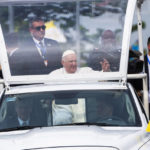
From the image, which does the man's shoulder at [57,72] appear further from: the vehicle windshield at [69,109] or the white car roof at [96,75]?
the vehicle windshield at [69,109]

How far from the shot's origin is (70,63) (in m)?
7.01

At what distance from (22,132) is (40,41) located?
155 cm

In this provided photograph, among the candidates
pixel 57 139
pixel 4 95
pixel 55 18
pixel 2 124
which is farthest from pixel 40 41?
pixel 57 139

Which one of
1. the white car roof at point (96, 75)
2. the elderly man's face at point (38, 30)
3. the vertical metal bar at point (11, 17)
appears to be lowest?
the white car roof at point (96, 75)

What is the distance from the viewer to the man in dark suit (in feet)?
23.3

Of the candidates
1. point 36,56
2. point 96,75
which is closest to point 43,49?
point 36,56

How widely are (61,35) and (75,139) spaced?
6.69ft

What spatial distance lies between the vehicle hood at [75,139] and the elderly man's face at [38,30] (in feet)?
5.46

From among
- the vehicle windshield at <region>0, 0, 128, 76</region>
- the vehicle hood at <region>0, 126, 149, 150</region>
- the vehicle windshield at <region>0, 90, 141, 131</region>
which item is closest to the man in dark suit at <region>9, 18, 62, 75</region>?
the vehicle windshield at <region>0, 0, 128, 76</region>

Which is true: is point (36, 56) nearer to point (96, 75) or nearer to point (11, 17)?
point (11, 17)

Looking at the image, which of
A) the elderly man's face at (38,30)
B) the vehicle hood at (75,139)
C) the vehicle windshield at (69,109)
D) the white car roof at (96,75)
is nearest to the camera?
the vehicle hood at (75,139)

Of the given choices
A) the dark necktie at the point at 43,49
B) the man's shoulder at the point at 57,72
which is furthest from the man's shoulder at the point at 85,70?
the dark necktie at the point at 43,49

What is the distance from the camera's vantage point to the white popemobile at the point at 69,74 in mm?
6352

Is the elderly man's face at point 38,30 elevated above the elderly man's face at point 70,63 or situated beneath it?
elevated above
